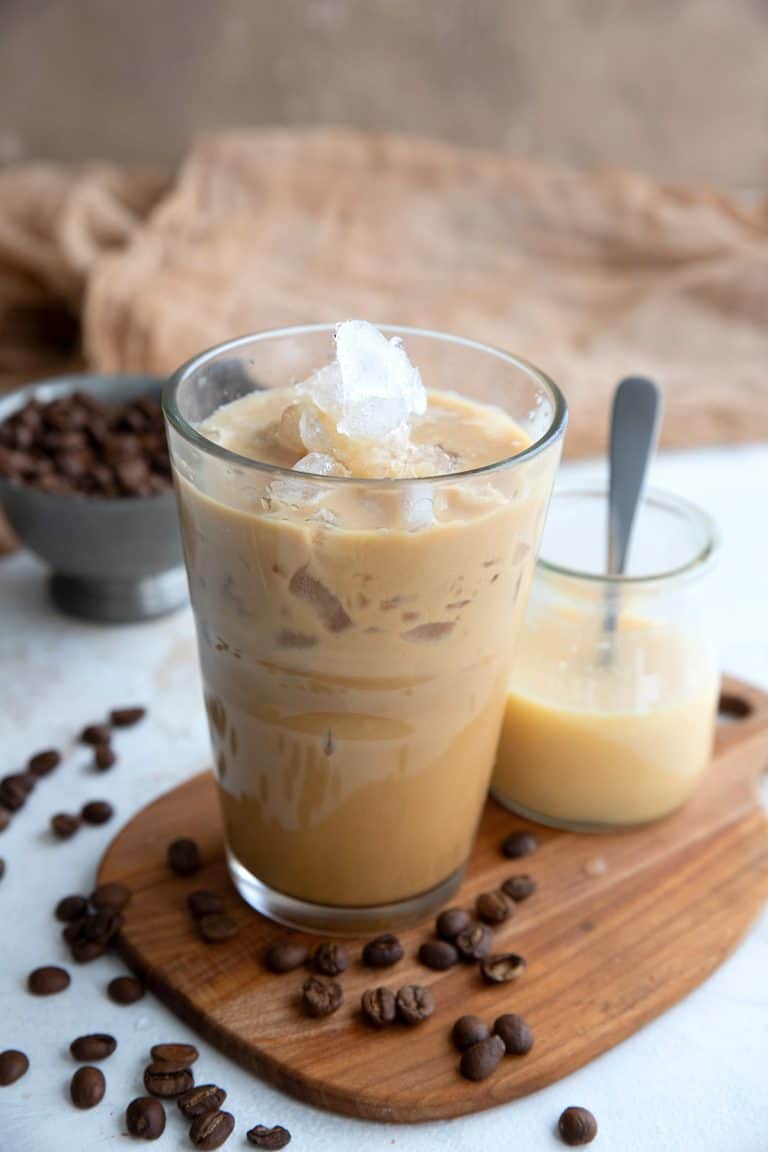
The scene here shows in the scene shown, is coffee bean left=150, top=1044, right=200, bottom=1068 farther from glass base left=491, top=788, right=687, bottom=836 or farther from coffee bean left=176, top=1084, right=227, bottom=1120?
glass base left=491, top=788, right=687, bottom=836

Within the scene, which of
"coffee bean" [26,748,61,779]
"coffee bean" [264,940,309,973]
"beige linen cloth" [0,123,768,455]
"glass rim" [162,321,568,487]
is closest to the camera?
"glass rim" [162,321,568,487]

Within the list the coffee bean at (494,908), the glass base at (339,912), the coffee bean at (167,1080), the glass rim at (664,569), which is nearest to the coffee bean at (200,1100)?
the coffee bean at (167,1080)

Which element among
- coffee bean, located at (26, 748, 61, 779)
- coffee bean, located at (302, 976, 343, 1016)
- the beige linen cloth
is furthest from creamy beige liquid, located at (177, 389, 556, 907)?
the beige linen cloth

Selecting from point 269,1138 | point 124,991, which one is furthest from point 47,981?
point 269,1138

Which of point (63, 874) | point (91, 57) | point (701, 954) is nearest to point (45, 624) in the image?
point (63, 874)

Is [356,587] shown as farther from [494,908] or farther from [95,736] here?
[95,736]

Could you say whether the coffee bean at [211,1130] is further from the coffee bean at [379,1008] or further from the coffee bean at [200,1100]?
the coffee bean at [379,1008]

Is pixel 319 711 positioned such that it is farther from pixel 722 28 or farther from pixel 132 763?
pixel 722 28
